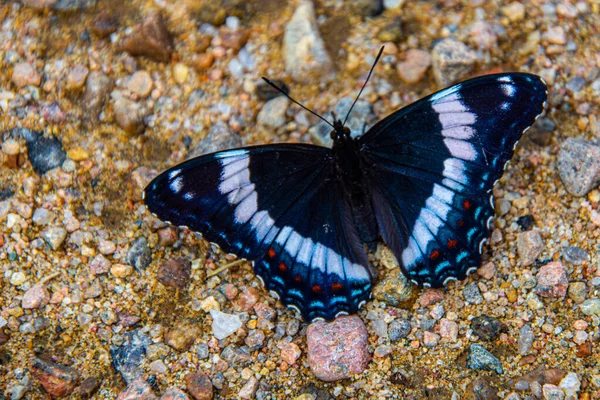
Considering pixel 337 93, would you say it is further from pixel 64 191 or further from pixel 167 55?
pixel 64 191

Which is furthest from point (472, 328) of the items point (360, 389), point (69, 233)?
point (69, 233)

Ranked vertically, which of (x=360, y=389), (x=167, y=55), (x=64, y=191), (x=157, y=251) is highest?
(x=167, y=55)

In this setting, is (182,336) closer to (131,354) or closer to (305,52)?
(131,354)

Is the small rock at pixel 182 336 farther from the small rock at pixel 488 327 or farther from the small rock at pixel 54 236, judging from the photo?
the small rock at pixel 488 327

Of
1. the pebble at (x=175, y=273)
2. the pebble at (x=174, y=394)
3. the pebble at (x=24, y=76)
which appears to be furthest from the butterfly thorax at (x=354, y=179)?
the pebble at (x=24, y=76)

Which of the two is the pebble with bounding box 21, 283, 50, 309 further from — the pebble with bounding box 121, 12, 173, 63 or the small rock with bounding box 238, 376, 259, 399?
the pebble with bounding box 121, 12, 173, 63
